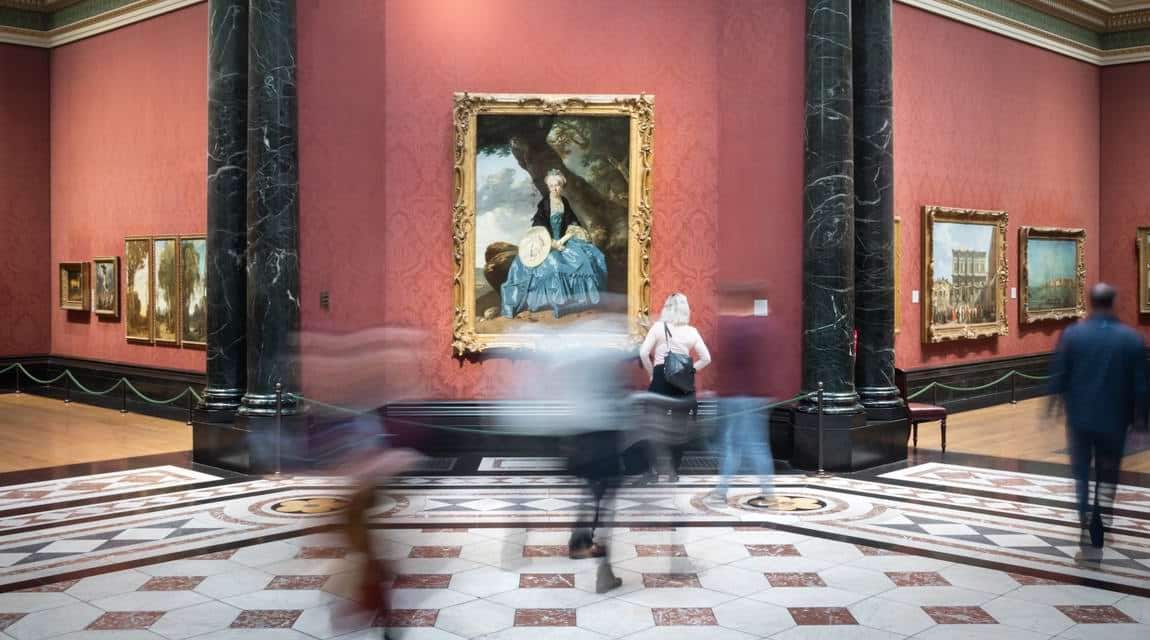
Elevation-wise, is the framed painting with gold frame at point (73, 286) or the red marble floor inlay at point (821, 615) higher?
the framed painting with gold frame at point (73, 286)

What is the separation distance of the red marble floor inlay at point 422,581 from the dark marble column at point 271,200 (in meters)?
4.26

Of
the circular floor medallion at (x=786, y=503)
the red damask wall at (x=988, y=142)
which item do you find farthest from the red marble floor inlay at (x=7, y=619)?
the red damask wall at (x=988, y=142)

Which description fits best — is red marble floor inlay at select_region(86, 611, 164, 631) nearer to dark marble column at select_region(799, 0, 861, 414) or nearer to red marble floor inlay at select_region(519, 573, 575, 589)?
red marble floor inlay at select_region(519, 573, 575, 589)

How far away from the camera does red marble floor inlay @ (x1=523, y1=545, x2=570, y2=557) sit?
6.98 metres

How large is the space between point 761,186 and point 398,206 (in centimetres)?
367

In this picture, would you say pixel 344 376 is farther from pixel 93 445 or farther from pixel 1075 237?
pixel 1075 237

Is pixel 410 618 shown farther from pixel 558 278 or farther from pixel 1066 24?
pixel 1066 24

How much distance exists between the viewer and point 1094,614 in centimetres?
573

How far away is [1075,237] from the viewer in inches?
684

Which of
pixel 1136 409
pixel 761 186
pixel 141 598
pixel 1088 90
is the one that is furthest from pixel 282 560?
pixel 1088 90

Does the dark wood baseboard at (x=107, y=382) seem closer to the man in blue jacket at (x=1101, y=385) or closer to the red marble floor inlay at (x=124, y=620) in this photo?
the red marble floor inlay at (x=124, y=620)

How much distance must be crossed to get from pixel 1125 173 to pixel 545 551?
1470cm

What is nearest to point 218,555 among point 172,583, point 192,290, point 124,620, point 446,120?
point 172,583

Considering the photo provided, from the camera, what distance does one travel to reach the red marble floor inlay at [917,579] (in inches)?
249
